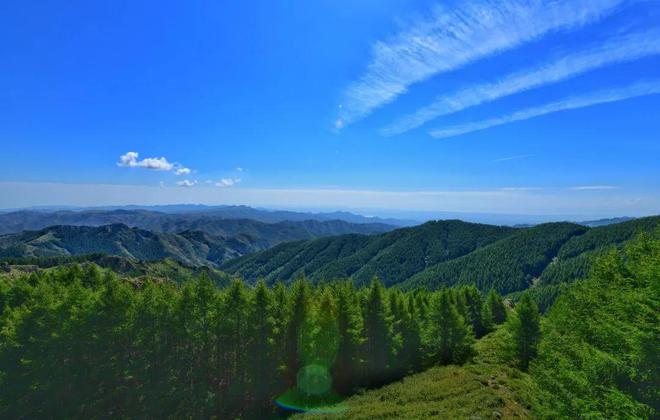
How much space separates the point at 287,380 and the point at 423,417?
60.2 ft

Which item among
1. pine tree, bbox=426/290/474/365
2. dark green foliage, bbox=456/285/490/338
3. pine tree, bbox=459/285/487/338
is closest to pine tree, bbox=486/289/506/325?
dark green foliage, bbox=456/285/490/338

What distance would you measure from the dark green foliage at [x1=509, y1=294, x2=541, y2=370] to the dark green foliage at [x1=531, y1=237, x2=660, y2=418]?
22639 mm

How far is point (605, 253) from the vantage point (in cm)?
3008

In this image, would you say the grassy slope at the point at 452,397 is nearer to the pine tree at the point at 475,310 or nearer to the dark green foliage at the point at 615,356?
the dark green foliage at the point at 615,356

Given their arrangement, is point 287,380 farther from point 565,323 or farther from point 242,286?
point 565,323

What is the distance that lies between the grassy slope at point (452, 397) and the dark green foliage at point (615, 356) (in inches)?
220

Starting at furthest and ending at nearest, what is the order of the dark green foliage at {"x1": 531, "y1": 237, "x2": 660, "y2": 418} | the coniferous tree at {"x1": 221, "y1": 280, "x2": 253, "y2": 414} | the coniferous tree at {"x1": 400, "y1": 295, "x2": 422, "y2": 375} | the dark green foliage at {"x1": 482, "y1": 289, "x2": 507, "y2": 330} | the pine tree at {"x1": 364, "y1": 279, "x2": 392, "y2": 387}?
the dark green foliage at {"x1": 482, "y1": 289, "x2": 507, "y2": 330} < the coniferous tree at {"x1": 400, "y1": 295, "x2": 422, "y2": 375} < the pine tree at {"x1": 364, "y1": 279, "x2": 392, "y2": 387} < the coniferous tree at {"x1": 221, "y1": 280, "x2": 253, "y2": 414} < the dark green foliage at {"x1": 531, "y1": 237, "x2": 660, "y2": 418}

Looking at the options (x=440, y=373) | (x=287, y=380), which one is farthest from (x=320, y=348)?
(x=440, y=373)

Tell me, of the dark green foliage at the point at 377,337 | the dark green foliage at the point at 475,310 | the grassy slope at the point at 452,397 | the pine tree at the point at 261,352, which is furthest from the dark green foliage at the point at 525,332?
the pine tree at the point at 261,352

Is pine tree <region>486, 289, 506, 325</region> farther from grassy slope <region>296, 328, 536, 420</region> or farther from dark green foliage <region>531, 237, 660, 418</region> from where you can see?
dark green foliage <region>531, 237, 660, 418</region>

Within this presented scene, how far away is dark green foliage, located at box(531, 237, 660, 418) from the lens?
48.4 feet

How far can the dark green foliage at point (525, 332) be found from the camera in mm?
45531

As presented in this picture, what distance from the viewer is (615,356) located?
1677cm

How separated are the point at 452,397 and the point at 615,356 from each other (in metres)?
17.9
